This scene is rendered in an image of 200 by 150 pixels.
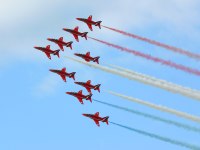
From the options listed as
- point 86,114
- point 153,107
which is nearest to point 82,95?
point 86,114

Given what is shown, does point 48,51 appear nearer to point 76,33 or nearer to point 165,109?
point 76,33

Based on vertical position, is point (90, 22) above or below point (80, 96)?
above

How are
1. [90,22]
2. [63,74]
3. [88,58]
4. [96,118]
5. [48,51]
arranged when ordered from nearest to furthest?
[90,22]
[88,58]
[96,118]
[63,74]
[48,51]

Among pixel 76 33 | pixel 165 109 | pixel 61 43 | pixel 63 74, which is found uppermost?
pixel 76 33

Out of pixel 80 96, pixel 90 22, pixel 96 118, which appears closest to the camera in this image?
pixel 90 22

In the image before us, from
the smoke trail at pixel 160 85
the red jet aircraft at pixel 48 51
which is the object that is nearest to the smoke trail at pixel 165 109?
the smoke trail at pixel 160 85

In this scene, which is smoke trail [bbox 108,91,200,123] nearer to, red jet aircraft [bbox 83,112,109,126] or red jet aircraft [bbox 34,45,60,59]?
red jet aircraft [bbox 83,112,109,126]

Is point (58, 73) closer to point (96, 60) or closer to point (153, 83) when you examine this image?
point (96, 60)

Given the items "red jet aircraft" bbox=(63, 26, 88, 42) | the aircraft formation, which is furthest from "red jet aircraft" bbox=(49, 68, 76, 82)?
"red jet aircraft" bbox=(63, 26, 88, 42)

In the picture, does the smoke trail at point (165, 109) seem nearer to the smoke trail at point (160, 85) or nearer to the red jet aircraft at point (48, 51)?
the smoke trail at point (160, 85)

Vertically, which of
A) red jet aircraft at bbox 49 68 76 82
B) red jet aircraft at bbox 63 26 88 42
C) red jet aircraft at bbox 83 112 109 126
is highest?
red jet aircraft at bbox 63 26 88 42

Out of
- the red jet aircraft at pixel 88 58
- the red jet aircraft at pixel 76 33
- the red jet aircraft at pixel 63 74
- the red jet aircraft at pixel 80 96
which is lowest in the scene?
the red jet aircraft at pixel 80 96

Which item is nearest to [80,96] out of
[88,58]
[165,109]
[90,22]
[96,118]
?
[96,118]

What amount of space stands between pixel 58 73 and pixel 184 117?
50128 mm
